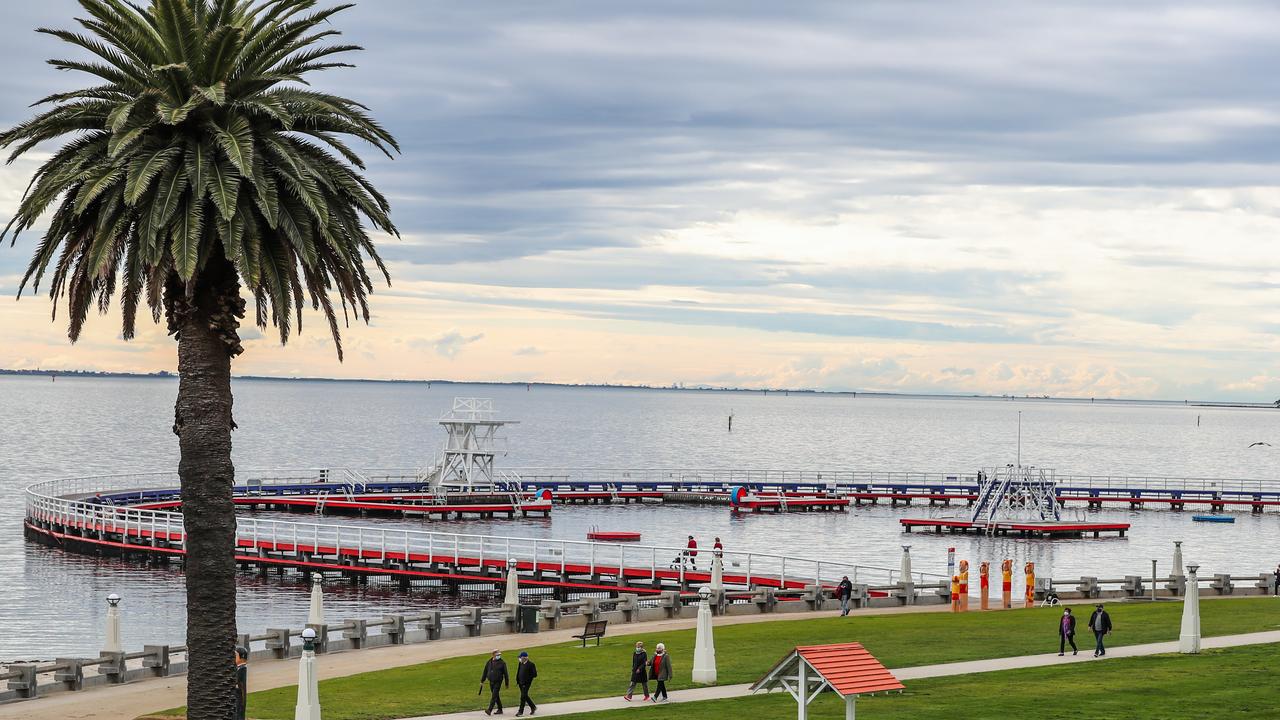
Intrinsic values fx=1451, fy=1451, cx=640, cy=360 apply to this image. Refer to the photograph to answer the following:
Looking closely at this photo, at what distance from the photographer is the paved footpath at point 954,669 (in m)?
30.5

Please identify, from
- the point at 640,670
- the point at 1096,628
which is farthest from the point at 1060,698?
the point at 640,670

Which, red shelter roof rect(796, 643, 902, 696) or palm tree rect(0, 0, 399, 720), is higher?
palm tree rect(0, 0, 399, 720)

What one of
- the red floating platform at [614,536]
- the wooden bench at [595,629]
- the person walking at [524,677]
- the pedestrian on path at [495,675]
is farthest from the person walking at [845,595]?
the red floating platform at [614,536]

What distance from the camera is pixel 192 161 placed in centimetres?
2639

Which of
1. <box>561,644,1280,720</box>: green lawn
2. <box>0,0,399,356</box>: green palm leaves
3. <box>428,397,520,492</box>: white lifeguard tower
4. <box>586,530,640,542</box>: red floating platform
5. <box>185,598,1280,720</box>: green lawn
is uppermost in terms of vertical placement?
<box>0,0,399,356</box>: green palm leaves

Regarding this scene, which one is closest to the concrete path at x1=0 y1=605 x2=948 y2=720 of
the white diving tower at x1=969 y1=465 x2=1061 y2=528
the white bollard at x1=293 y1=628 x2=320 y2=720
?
the white bollard at x1=293 y1=628 x2=320 y2=720

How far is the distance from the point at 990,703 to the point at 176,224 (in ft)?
59.9

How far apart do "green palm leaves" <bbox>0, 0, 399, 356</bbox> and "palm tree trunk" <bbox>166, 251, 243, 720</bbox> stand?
2.75ft

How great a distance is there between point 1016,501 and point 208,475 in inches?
3591

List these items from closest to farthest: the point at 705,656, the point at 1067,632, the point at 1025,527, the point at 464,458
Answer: the point at 705,656, the point at 1067,632, the point at 1025,527, the point at 464,458

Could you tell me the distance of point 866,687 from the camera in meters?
21.6

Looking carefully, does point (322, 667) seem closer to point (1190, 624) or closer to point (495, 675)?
point (495, 675)

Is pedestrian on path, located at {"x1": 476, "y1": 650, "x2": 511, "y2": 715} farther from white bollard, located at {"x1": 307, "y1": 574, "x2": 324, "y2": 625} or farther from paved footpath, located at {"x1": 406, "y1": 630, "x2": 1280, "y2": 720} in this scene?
white bollard, located at {"x1": 307, "y1": 574, "x2": 324, "y2": 625}

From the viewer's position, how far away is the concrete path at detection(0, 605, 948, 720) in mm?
32275
